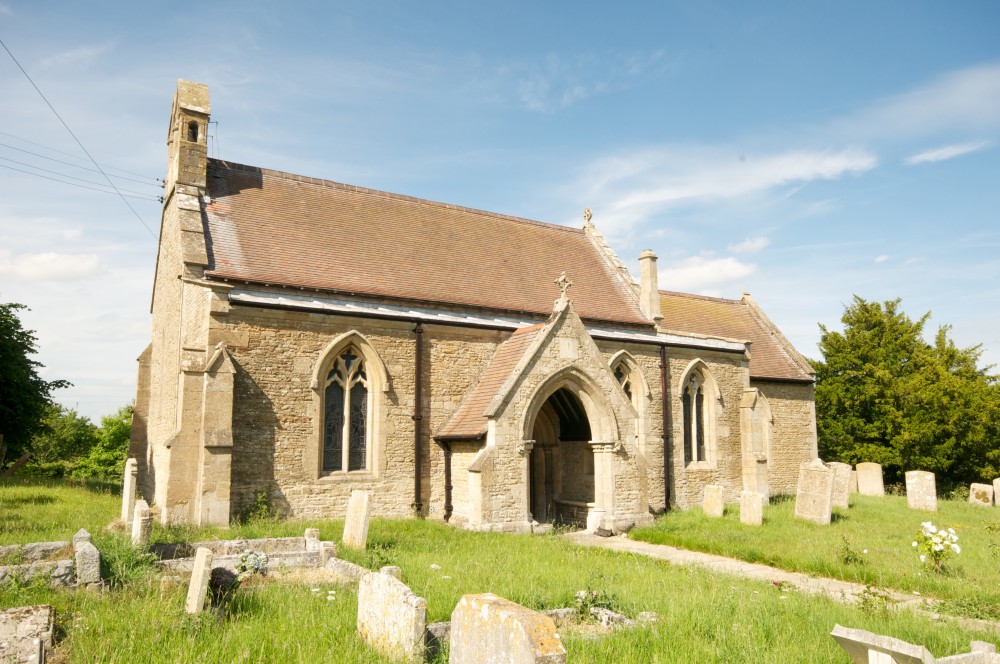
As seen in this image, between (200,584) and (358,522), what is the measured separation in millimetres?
5313

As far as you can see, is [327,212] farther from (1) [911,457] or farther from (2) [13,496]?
(1) [911,457]

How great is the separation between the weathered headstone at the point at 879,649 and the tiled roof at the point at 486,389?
11051 millimetres

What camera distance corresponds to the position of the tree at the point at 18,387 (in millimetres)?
26188

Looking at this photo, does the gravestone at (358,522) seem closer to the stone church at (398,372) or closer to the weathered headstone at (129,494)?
the stone church at (398,372)

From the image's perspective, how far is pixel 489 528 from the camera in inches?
598

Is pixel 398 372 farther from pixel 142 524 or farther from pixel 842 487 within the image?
pixel 842 487

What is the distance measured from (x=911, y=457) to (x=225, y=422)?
28599 mm

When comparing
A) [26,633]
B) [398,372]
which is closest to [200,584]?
[26,633]

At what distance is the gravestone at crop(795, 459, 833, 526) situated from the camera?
54.1 ft

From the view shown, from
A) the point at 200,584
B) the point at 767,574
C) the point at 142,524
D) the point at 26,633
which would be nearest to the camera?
the point at 26,633

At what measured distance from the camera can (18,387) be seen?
26641mm

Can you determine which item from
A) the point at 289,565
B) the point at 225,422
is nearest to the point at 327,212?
the point at 225,422

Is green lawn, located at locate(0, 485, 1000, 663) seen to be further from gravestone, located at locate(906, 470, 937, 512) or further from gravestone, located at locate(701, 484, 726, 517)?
gravestone, located at locate(906, 470, 937, 512)

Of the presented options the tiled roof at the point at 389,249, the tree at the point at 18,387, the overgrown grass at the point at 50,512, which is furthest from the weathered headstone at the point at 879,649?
the tree at the point at 18,387
